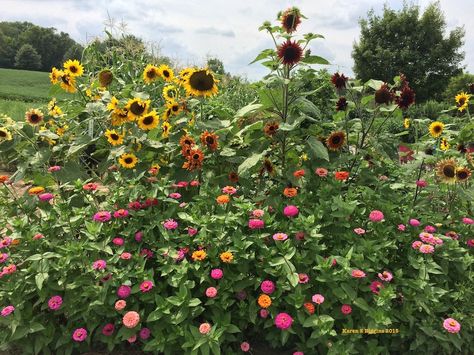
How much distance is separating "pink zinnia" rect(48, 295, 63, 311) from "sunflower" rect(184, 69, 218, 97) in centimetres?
159

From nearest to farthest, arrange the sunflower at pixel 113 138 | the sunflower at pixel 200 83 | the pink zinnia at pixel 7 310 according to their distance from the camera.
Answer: the pink zinnia at pixel 7 310, the sunflower at pixel 113 138, the sunflower at pixel 200 83

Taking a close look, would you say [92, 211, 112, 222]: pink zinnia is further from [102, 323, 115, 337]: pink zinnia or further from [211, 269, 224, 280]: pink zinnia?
[211, 269, 224, 280]: pink zinnia

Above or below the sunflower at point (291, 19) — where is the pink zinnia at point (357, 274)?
below

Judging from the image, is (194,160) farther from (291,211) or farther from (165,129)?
(291,211)

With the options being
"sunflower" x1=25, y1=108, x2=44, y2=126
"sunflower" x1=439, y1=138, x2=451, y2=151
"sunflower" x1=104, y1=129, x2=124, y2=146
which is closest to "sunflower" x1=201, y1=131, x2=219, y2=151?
"sunflower" x1=104, y1=129, x2=124, y2=146

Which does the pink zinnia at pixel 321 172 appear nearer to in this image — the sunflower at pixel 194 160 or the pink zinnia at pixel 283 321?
the sunflower at pixel 194 160

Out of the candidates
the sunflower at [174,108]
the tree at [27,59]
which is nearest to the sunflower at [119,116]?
the sunflower at [174,108]

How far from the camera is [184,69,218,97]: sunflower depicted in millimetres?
2900

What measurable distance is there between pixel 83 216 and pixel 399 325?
6.15 feet

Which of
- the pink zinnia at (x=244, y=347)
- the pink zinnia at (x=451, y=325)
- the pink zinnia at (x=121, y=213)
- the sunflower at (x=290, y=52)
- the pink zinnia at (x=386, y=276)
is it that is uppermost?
the sunflower at (x=290, y=52)

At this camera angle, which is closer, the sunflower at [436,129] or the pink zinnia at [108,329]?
the pink zinnia at [108,329]

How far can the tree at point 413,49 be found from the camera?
2314cm

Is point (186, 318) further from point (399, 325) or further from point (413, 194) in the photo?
point (413, 194)

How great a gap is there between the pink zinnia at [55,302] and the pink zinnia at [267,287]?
1055 millimetres
